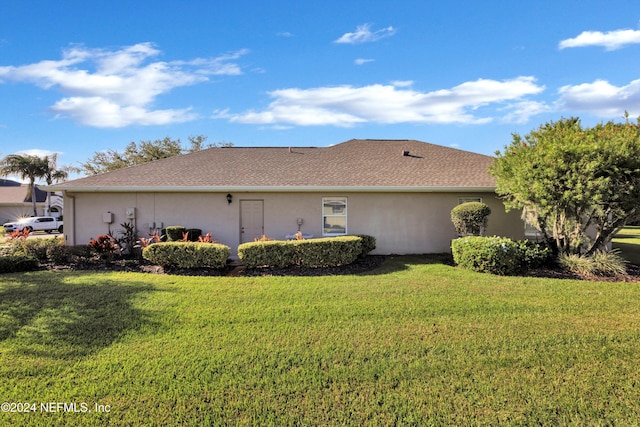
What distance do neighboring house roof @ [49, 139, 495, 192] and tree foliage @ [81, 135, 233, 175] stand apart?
64.4ft

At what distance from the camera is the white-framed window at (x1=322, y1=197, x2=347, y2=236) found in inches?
501

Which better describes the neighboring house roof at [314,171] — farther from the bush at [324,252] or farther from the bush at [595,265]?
the bush at [595,265]

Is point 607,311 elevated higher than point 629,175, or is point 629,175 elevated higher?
point 629,175

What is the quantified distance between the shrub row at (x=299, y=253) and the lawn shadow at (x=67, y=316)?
280 centimetres

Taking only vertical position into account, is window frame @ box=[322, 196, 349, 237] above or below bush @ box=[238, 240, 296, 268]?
above

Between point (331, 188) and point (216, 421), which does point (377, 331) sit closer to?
point (216, 421)

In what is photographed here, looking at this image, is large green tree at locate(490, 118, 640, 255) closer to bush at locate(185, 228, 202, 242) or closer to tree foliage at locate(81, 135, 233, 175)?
bush at locate(185, 228, 202, 242)

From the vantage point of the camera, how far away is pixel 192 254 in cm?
966

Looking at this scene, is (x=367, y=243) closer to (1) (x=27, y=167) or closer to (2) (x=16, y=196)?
(1) (x=27, y=167)

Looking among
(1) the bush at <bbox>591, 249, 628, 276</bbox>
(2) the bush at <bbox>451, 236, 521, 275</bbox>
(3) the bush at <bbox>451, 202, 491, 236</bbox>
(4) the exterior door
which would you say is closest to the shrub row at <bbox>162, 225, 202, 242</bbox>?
(4) the exterior door

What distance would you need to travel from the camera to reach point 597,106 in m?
14.4

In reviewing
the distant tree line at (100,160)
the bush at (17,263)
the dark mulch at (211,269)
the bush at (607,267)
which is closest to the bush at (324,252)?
the dark mulch at (211,269)

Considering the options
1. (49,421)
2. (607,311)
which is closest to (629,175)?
(607,311)

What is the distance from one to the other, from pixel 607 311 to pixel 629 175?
490 centimetres
